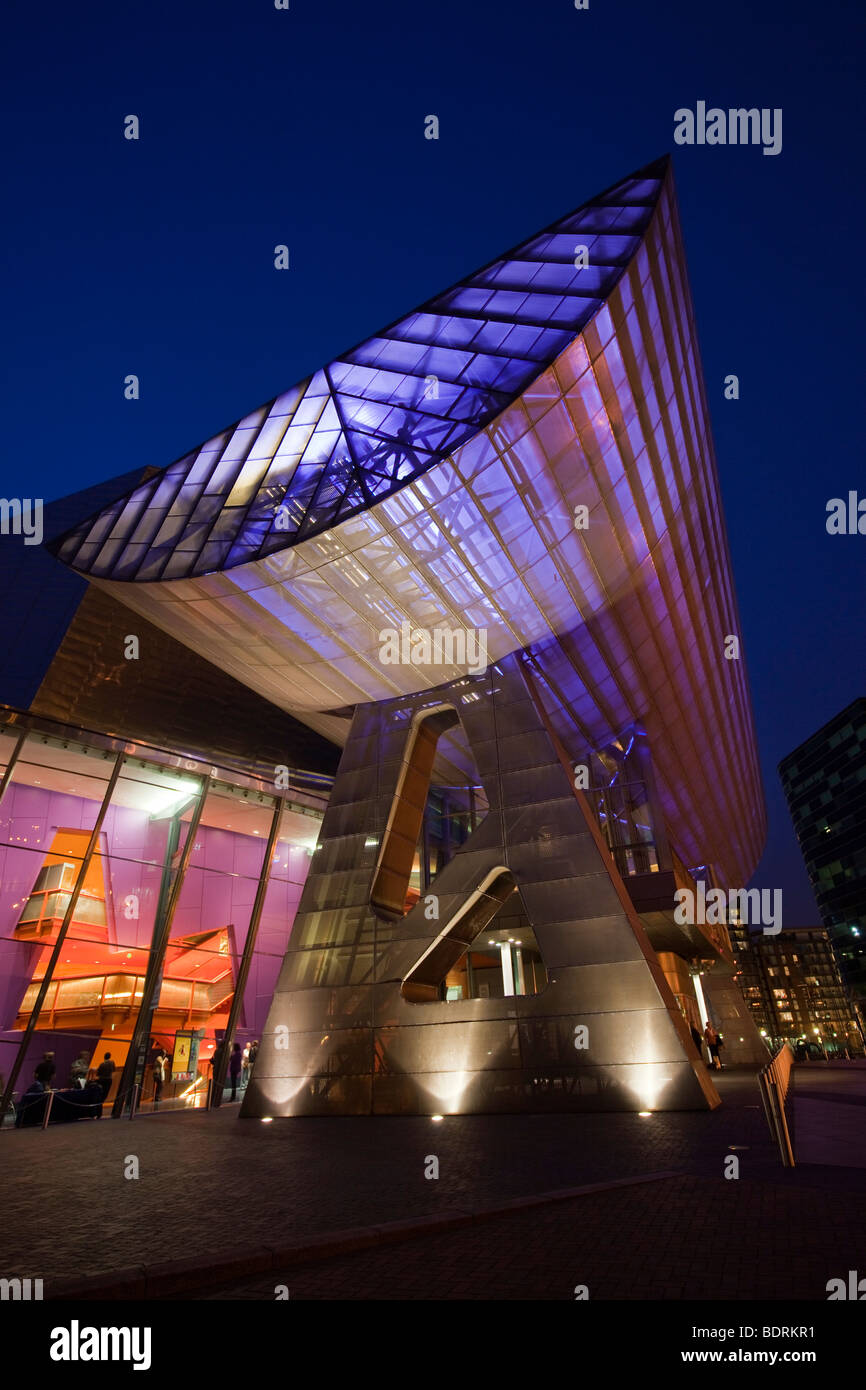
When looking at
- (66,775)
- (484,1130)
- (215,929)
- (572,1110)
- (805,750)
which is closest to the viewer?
(484,1130)

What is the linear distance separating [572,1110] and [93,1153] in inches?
319

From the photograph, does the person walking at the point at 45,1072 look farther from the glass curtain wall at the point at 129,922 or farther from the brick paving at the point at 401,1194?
the brick paving at the point at 401,1194

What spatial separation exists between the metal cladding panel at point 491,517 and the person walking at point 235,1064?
1123cm

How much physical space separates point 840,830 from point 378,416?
96531mm

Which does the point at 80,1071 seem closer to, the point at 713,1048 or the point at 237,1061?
the point at 237,1061

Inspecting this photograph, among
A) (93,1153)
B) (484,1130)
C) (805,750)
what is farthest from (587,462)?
(805,750)

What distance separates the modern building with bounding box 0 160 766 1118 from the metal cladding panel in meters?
0.08

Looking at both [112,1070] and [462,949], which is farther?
[112,1070]

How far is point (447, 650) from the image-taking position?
19.7 meters

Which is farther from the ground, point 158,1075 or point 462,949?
point 462,949

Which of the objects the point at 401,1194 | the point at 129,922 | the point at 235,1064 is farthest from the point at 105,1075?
the point at 401,1194

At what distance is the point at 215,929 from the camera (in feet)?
85.0
